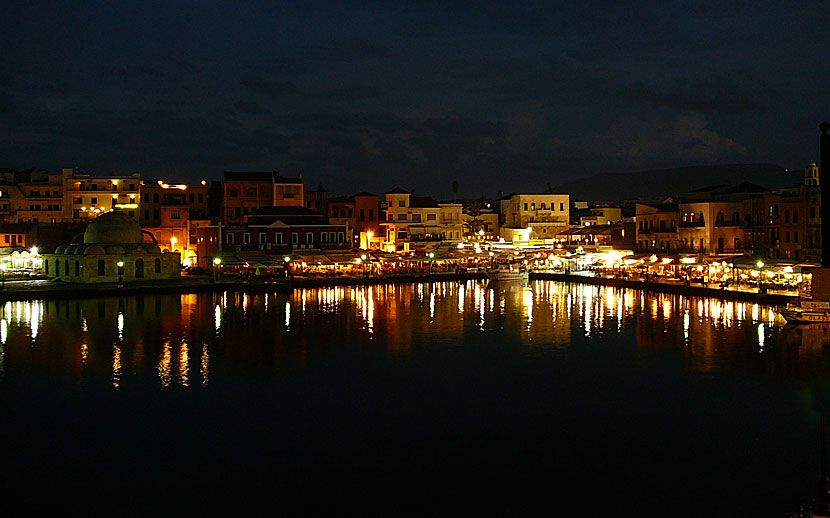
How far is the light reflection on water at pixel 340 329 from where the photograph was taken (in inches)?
895

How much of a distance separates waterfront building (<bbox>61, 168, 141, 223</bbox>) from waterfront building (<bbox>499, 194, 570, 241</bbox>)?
36124 mm

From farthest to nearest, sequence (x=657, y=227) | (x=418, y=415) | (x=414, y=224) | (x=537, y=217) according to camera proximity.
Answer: (x=537, y=217) < (x=414, y=224) < (x=657, y=227) < (x=418, y=415)

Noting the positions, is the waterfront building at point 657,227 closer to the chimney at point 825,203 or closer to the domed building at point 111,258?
the chimney at point 825,203

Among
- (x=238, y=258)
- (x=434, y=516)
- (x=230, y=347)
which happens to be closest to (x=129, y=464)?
(x=434, y=516)

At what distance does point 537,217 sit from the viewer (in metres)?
73.4

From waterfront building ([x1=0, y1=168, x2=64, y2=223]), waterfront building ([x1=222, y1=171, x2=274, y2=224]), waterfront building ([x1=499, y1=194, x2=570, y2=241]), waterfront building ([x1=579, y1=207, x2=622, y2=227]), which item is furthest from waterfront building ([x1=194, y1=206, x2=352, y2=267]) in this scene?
waterfront building ([x1=579, y1=207, x2=622, y2=227])

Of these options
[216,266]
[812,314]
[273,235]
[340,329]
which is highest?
[273,235]

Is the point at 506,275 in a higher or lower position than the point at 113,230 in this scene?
lower

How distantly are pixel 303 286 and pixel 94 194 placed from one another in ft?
91.3

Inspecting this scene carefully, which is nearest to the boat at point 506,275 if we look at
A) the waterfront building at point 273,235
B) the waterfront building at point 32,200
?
the waterfront building at point 273,235

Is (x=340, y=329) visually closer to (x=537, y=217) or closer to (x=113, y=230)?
(x=113, y=230)

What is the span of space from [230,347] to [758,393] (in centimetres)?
1675

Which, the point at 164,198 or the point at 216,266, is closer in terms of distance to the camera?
the point at 216,266

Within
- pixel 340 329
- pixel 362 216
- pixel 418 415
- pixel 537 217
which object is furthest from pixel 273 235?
pixel 418 415
